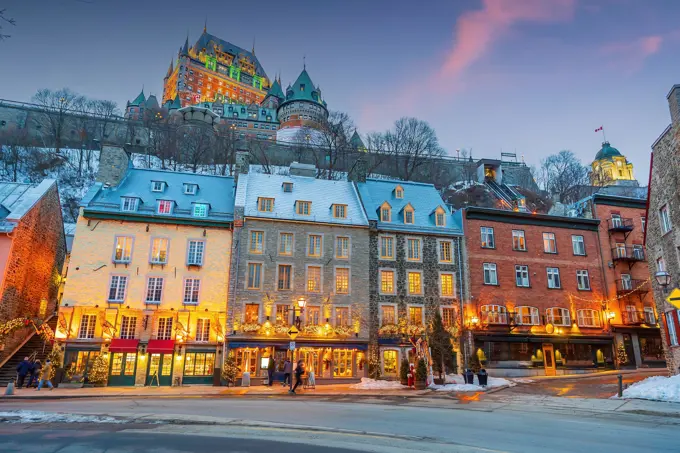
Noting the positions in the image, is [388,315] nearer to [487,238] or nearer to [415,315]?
[415,315]

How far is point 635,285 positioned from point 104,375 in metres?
37.8

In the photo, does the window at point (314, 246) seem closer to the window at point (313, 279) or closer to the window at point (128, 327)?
the window at point (313, 279)

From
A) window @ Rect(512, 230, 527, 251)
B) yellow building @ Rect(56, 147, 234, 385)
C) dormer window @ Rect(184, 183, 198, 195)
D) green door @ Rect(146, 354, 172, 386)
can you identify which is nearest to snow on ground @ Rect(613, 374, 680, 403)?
window @ Rect(512, 230, 527, 251)

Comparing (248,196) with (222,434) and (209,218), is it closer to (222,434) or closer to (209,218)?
(209,218)

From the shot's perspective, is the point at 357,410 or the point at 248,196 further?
the point at 248,196

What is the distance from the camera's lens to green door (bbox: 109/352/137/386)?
28.3 metres

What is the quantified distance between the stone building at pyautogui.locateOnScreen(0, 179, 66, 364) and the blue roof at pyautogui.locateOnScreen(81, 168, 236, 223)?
3465 millimetres

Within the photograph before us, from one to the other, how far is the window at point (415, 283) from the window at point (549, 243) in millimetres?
10780

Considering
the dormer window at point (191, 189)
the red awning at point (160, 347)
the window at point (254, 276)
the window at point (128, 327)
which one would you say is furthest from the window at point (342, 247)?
the window at point (128, 327)

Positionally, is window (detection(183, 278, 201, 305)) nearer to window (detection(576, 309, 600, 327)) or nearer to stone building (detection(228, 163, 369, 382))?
stone building (detection(228, 163, 369, 382))

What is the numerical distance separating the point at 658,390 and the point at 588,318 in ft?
65.4

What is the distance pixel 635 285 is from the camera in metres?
37.4

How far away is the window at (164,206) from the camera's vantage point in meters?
32.1

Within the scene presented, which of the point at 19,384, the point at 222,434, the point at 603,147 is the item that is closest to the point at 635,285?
the point at 222,434
